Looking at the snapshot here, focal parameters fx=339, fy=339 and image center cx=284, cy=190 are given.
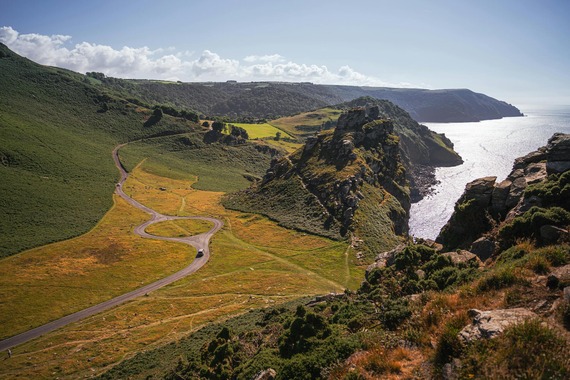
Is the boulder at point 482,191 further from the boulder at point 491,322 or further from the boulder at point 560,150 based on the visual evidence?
the boulder at point 491,322

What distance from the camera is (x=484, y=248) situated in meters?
28.7

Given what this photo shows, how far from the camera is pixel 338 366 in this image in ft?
54.7

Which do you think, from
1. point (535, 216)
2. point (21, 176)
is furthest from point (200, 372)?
point (21, 176)

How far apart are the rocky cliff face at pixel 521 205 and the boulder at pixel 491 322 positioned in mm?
11809

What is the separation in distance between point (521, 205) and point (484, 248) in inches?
204

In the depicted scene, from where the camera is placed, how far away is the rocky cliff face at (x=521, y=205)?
24.5 metres

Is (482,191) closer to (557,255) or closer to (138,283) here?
(557,255)

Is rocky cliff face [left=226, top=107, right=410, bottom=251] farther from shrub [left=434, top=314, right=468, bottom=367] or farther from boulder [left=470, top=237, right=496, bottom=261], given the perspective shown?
shrub [left=434, top=314, right=468, bottom=367]

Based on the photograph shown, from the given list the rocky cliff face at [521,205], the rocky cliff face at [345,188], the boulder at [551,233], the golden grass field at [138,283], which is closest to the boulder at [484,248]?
the rocky cliff face at [521,205]

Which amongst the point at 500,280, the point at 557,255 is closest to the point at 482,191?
the point at 557,255

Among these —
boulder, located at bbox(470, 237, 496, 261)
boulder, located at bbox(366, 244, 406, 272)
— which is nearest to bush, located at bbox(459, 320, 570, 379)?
boulder, located at bbox(470, 237, 496, 261)

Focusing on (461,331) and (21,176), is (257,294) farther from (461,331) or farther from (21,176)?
(21,176)

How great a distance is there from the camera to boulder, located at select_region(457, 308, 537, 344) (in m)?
12.9

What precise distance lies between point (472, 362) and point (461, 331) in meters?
1.81
